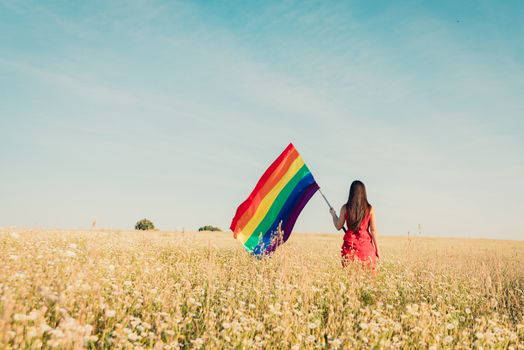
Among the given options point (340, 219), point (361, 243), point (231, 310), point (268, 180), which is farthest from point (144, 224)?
point (231, 310)

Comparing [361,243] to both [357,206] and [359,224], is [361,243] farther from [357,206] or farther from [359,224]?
[357,206]

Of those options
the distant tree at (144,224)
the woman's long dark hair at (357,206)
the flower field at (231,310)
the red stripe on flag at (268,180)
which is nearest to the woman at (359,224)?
Result: the woman's long dark hair at (357,206)

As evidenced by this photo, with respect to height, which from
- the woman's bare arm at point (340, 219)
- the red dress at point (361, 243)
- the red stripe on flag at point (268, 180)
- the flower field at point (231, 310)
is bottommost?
the flower field at point (231, 310)

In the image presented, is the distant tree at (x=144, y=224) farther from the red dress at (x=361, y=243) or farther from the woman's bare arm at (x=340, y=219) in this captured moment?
the red dress at (x=361, y=243)

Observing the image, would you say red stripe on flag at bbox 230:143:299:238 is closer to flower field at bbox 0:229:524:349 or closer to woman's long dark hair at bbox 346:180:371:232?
flower field at bbox 0:229:524:349

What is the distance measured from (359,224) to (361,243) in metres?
0.41

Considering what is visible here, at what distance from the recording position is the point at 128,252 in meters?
9.55

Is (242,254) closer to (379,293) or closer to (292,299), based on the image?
(379,293)

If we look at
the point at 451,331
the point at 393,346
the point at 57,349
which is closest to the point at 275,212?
the point at 451,331

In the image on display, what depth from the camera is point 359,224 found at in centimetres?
898

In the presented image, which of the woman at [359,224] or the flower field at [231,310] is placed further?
the woman at [359,224]

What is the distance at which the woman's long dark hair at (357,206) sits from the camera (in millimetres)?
8977

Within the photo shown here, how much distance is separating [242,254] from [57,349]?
7313 mm

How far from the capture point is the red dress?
8.91 metres
